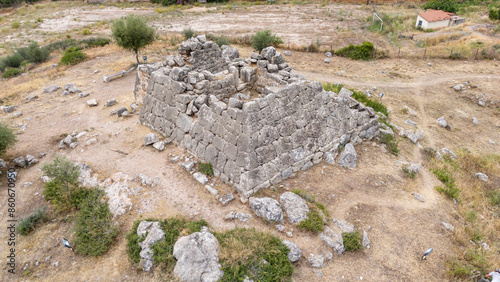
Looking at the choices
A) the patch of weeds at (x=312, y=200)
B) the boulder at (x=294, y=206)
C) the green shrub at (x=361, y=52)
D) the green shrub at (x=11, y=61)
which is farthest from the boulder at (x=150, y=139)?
the green shrub at (x=11, y=61)

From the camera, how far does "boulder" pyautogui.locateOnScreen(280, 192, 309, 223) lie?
9.45 meters

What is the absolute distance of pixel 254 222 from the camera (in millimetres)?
9406

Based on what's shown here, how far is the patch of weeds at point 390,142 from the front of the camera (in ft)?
45.5

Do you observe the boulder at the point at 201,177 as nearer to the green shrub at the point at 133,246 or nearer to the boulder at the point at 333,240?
the green shrub at the point at 133,246

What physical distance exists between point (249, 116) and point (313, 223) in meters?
3.92

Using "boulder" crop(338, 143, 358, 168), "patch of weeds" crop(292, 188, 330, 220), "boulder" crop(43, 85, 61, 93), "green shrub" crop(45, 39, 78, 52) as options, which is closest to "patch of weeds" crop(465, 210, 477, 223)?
"boulder" crop(338, 143, 358, 168)

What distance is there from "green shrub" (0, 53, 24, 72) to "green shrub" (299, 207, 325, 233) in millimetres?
30044

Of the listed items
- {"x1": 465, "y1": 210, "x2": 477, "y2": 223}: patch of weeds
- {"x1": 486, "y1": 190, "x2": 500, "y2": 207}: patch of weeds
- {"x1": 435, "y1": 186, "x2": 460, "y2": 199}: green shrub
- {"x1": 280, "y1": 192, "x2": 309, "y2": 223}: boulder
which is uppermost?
{"x1": 280, "y1": 192, "x2": 309, "y2": 223}: boulder

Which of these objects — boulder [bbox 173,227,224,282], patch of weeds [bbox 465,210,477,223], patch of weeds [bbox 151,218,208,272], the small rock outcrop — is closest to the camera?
boulder [bbox 173,227,224,282]

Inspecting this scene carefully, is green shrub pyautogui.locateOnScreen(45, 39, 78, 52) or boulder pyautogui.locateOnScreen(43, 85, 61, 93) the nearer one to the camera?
boulder pyautogui.locateOnScreen(43, 85, 61, 93)

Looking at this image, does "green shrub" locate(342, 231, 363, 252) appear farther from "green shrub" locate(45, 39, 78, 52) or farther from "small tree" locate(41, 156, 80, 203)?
"green shrub" locate(45, 39, 78, 52)

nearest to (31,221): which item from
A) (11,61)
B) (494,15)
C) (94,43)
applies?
(11,61)

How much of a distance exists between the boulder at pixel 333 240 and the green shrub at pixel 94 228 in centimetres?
635

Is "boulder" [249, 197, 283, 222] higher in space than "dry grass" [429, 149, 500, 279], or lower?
higher
